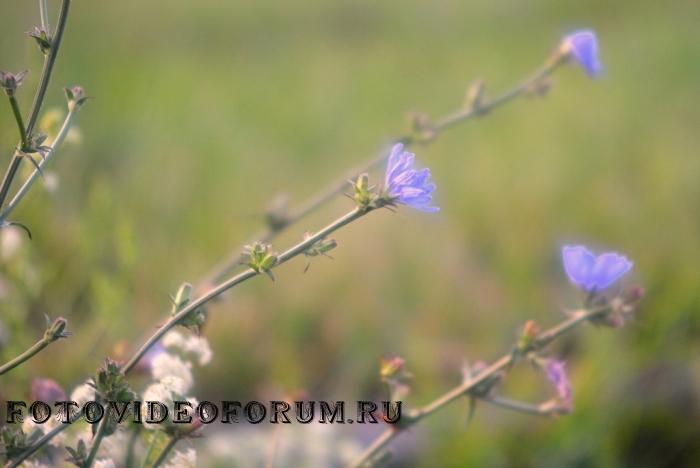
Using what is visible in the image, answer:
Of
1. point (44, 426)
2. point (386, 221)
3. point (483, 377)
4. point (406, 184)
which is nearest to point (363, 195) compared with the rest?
point (406, 184)

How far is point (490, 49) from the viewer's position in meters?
4.31

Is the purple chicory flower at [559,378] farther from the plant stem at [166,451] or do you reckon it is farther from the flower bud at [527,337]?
the plant stem at [166,451]

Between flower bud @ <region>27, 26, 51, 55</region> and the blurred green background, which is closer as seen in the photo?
flower bud @ <region>27, 26, 51, 55</region>

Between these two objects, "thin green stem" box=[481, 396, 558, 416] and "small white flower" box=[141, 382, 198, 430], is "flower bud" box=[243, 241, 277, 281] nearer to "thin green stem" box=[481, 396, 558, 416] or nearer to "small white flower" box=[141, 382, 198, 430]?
"small white flower" box=[141, 382, 198, 430]

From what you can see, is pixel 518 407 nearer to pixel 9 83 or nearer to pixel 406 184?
pixel 406 184

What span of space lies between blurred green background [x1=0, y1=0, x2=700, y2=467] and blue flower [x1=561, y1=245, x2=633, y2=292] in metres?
0.68

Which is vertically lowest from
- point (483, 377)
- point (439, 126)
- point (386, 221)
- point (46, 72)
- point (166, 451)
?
point (166, 451)

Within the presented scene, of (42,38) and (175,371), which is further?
(175,371)

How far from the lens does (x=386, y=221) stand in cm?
242

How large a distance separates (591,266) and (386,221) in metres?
A: 1.64

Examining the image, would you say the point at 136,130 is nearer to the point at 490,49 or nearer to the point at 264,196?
the point at 264,196

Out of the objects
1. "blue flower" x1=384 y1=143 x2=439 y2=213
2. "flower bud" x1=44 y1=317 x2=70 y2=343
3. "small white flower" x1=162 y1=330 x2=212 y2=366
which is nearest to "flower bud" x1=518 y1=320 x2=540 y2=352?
"blue flower" x1=384 y1=143 x2=439 y2=213

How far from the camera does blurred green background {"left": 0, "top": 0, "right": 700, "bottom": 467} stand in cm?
149

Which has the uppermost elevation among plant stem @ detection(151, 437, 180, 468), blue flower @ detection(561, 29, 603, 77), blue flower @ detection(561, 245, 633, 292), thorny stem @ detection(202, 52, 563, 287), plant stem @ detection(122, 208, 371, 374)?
blue flower @ detection(561, 29, 603, 77)
